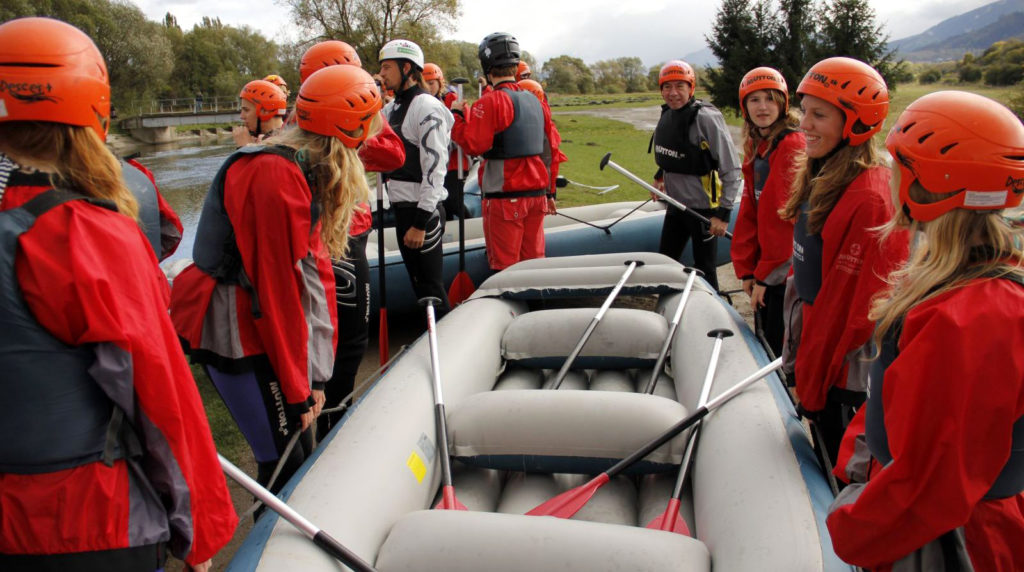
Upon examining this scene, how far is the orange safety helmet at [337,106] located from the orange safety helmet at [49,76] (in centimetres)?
88

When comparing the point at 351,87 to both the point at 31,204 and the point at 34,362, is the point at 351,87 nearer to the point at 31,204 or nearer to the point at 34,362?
the point at 31,204

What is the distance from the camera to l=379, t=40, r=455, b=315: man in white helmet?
A: 12.2 feet

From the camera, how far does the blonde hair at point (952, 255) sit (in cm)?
123

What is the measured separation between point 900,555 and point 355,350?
2.14 meters

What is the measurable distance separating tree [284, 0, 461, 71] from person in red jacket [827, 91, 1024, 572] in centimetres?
3119

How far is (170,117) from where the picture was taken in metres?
29.9

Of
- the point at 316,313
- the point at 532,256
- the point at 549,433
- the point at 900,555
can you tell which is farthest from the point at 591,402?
the point at 532,256

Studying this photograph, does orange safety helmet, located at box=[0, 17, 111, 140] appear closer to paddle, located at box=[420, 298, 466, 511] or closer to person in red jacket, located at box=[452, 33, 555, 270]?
paddle, located at box=[420, 298, 466, 511]

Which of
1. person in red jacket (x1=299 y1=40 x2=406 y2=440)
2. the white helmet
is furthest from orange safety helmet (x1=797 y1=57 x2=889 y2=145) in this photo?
the white helmet

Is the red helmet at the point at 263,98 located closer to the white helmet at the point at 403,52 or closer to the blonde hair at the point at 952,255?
the white helmet at the point at 403,52

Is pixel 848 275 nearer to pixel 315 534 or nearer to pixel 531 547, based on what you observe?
pixel 531 547

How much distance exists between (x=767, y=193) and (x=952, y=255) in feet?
Result: 5.52

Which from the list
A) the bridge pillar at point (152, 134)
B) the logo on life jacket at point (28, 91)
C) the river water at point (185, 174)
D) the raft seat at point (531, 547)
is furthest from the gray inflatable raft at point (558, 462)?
the bridge pillar at point (152, 134)

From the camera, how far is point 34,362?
1115 millimetres
